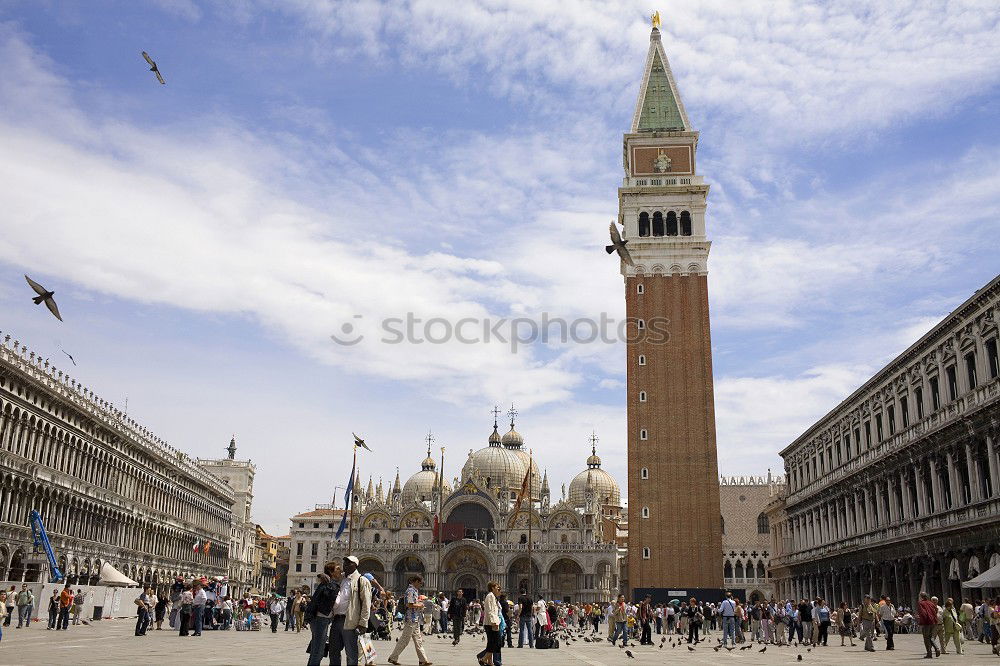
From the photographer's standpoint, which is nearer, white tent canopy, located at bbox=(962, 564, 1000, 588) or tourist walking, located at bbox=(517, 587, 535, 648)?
tourist walking, located at bbox=(517, 587, 535, 648)

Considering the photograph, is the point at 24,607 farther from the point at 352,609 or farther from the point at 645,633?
the point at 352,609

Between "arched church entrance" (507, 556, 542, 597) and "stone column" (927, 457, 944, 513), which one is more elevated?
"stone column" (927, 457, 944, 513)

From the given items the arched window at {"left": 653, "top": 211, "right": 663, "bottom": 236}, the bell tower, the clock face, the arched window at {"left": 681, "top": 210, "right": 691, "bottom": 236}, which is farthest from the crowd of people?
the clock face

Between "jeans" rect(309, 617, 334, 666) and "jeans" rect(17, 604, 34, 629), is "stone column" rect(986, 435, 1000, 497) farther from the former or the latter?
"jeans" rect(17, 604, 34, 629)

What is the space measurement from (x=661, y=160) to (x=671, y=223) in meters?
4.95

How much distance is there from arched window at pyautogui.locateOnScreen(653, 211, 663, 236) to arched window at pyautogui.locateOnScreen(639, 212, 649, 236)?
1.61 ft

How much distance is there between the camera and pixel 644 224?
6444 cm

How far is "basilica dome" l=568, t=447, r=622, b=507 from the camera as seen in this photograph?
10225 centimetres

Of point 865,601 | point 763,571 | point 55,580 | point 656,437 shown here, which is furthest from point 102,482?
point 763,571

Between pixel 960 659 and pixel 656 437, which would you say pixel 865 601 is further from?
pixel 656 437

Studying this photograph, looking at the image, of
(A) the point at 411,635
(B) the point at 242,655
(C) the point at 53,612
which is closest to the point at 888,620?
(A) the point at 411,635

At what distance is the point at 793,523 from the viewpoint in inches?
2288

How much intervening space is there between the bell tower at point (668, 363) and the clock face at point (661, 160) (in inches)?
2.8

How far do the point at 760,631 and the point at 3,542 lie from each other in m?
28.6
